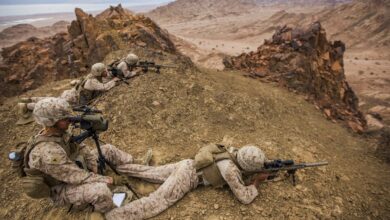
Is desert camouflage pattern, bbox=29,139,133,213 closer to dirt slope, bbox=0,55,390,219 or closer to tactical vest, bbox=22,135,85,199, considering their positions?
tactical vest, bbox=22,135,85,199

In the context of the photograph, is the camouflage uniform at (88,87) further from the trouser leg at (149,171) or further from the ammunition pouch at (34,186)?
the ammunition pouch at (34,186)

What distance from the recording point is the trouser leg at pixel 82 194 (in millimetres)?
4062

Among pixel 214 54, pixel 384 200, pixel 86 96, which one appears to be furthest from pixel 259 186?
pixel 214 54

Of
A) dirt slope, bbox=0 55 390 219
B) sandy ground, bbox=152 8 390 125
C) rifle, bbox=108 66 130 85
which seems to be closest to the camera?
dirt slope, bbox=0 55 390 219

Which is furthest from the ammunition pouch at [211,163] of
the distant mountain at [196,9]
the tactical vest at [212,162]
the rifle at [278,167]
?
the distant mountain at [196,9]

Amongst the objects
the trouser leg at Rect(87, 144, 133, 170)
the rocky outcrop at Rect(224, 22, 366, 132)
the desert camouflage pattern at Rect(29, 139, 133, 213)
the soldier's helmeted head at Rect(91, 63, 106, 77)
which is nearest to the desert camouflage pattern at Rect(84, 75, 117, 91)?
the soldier's helmeted head at Rect(91, 63, 106, 77)

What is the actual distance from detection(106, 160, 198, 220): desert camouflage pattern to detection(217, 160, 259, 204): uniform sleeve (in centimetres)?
49

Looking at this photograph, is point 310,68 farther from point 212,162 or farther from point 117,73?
point 212,162

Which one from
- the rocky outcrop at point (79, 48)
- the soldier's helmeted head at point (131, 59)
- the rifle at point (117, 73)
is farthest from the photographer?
the rocky outcrop at point (79, 48)

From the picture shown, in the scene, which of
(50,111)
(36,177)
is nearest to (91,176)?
(36,177)

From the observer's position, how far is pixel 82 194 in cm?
407

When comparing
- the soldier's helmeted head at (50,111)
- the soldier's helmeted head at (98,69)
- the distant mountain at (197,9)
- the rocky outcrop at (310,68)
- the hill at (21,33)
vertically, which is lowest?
the hill at (21,33)

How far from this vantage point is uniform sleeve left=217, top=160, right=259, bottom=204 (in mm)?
4473

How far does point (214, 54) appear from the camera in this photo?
1212 inches
